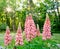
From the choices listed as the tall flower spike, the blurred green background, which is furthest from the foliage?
the blurred green background

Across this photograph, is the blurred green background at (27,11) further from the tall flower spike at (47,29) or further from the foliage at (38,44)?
the tall flower spike at (47,29)

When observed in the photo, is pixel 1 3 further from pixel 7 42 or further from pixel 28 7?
pixel 7 42

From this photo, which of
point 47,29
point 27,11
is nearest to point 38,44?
point 47,29

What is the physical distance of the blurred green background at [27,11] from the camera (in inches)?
159

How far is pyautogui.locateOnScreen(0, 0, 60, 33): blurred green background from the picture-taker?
159 inches

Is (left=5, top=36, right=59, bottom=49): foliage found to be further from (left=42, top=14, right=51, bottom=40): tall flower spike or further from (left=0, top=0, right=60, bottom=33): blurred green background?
(left=0, top=0, right=60, bottom=33): blurred green background

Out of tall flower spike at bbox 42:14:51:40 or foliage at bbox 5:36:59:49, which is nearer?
tall flower spike at bbox 42:14:51:40

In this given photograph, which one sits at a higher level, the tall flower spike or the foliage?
the tall flower spike

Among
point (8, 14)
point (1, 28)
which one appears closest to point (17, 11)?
point (8, 14)

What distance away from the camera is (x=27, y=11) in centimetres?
411

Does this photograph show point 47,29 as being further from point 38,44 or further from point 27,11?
point 27,11

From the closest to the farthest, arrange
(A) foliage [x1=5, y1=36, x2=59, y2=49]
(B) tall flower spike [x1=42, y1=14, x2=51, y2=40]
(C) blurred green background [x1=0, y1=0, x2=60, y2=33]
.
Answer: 1. (B) tall flower spike [x1=42, y1=14, x2=51, y2=40]
2. (A) foliage [x1=5, y1=36, x2=59, y2=49]
3. (C) blurred green background [x1=0, y1=0, x2=60, y2=33]

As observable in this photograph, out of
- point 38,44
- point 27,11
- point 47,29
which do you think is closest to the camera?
point 47,29

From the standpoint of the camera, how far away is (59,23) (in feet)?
13.3
